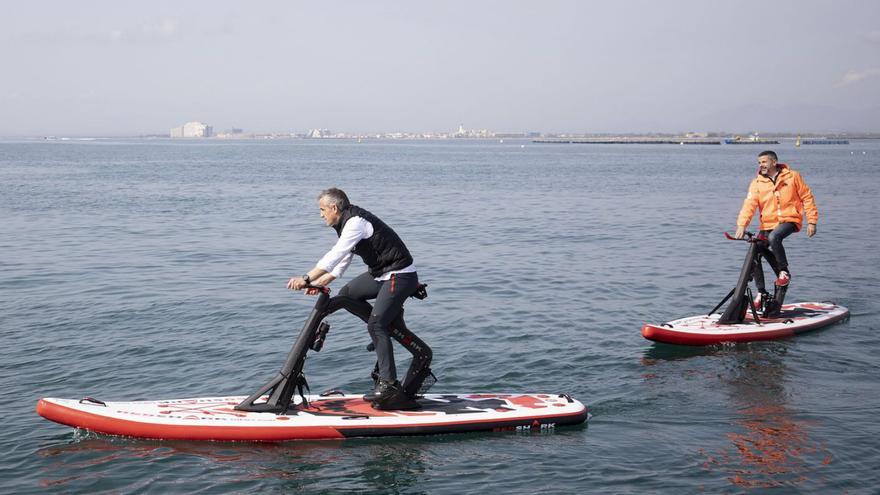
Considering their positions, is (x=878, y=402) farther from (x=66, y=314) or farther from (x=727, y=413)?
(x=66, y=314)

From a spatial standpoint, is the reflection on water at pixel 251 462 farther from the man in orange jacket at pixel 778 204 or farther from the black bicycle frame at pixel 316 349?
the man in orange jacket at pixel 778 204

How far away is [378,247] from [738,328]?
24.1ft

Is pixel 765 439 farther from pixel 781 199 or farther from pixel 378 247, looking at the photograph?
pixel 781 199

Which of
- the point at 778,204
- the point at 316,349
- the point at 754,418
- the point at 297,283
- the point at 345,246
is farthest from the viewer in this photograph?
the point at 778,204

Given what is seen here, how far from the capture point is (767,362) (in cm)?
1253

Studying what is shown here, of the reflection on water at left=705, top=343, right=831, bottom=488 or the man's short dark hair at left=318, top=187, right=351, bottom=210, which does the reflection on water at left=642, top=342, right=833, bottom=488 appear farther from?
the man's short dark hair at left=318, top=187, right=351, bottom=210

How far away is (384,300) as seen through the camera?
9.16 m

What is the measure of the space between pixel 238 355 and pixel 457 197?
37277 millimetres

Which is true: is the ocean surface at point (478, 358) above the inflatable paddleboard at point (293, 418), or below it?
below

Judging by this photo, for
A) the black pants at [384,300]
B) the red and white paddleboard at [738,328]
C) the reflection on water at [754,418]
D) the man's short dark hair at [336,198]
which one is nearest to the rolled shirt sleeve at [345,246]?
the man's short dark hair at [336,198]

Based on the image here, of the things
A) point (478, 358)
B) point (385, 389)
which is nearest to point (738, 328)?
point (478, 358)

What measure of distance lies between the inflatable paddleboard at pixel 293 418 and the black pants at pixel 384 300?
0.60m

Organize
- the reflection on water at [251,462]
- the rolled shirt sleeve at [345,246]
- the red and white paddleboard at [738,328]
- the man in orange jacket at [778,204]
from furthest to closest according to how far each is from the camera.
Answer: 1. the man in orange jacket at [778,204]
2. the red and white paddleboard at [738,328]
3. the rolled shirt sleeve at [345,246]
4. the reflection on water at [251,462]

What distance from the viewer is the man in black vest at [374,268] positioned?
8.77 m
